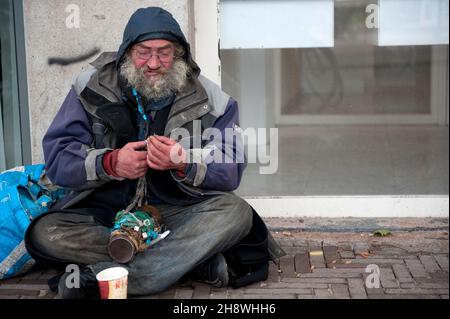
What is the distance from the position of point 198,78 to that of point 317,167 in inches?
66.7

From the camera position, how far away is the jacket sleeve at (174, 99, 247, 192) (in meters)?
3.84

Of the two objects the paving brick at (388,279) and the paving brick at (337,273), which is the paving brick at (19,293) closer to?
the paving brick at (337,273)

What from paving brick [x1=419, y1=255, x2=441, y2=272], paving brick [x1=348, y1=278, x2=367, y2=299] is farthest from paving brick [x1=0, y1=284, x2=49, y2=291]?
paving brick [x1=419, y1=255, x2=441, y2=272]

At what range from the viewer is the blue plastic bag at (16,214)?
404 centimetres

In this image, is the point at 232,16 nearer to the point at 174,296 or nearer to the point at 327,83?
the point at 327,83

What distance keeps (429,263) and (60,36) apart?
2.62 m

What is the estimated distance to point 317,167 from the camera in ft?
18.4

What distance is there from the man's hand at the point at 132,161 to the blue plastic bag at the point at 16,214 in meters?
0.64

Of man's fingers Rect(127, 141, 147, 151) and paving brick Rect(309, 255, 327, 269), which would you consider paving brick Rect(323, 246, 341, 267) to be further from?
man's fingers Rect(127, 141, 147, 151)

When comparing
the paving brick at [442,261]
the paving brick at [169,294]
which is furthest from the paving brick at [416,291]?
the paving brick at [169,294]

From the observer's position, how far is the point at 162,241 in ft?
12.7

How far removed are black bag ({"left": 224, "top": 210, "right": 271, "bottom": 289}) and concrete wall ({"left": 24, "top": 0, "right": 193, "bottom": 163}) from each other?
4.96 ft

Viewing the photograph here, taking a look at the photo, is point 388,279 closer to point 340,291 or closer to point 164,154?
point 340,291
